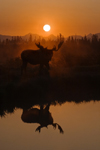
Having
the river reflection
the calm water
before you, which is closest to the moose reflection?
the river reflection

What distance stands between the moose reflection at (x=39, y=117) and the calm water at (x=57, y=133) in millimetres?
122

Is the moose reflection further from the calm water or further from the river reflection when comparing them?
the calm water

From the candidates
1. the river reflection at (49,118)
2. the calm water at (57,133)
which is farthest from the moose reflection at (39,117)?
the calm water at (57,133)

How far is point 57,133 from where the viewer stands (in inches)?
289

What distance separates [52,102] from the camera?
11250mm

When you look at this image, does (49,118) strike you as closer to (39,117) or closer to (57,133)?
(39,117)

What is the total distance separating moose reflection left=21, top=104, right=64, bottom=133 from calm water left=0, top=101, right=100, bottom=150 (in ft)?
0.40

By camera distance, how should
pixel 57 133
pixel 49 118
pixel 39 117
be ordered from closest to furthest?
pixel 57 133
pixel 49 118
pixel 39 117

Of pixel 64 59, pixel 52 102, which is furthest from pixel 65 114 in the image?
pixel 64 59

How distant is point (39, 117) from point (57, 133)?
5.69 ft

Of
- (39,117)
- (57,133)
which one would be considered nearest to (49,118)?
(39,117)

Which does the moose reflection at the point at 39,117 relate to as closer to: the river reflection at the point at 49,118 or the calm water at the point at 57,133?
the river reflection at the point at 49,118

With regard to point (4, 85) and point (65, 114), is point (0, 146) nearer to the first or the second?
point (65, 114)

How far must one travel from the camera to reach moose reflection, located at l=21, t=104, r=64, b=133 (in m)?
8.14
